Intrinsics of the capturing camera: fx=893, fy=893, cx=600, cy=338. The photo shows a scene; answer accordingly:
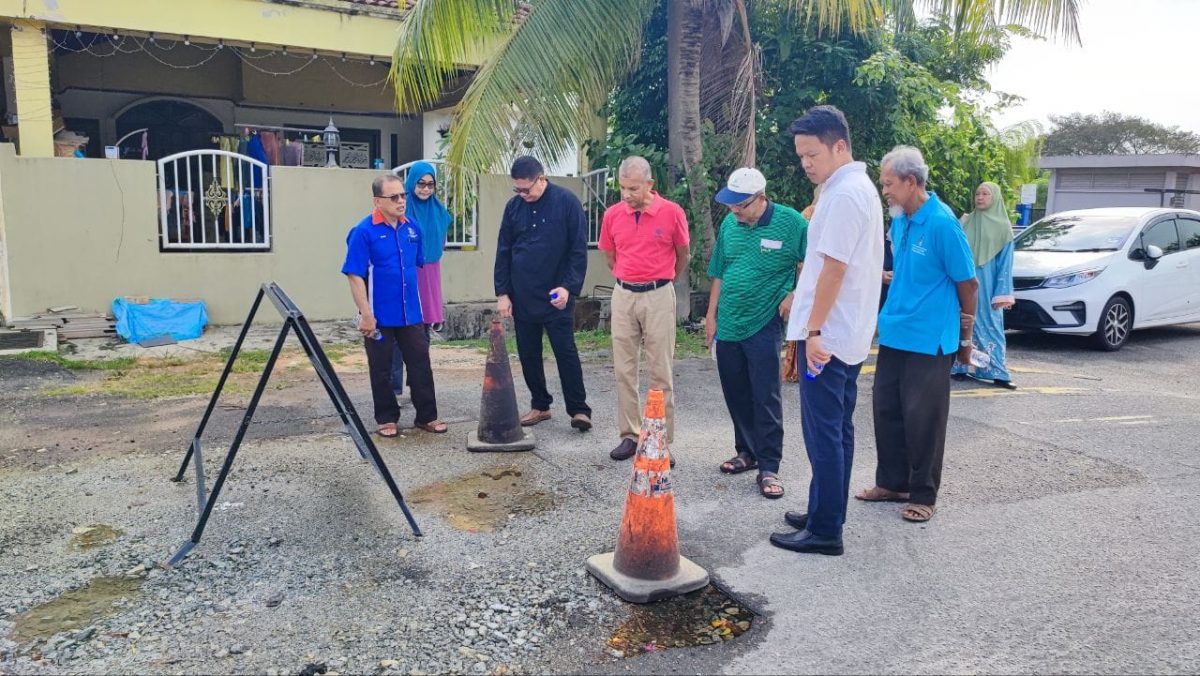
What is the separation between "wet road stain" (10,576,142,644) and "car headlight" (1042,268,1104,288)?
978 centimetres

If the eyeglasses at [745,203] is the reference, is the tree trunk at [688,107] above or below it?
above

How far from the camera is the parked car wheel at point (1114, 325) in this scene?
1034 cm

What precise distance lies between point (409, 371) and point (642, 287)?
72.9 inches

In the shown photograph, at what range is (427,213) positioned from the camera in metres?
7.02

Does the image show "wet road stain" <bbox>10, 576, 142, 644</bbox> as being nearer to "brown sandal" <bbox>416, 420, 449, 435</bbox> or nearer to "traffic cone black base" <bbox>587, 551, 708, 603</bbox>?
"traffic cone black base" <bbox>587, 551, 708, 603</bbox>

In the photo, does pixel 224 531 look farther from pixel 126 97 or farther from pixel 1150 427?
pixel 126 97

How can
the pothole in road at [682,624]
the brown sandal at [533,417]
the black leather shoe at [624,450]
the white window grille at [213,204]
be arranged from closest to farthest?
1. the pothole in road at [682,624]
2. the black leather shoe at [624,450]
3. the brown sandal at [533,417]
4. the white window grille at [213,204]

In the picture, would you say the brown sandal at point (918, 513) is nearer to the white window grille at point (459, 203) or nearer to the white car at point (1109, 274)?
the white window grille at point (459, 203)

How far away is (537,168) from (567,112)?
12.6ft

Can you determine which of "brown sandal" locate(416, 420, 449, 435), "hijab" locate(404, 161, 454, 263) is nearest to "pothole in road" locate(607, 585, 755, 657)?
"brown sandal" locate(416, 420, 449, 435)

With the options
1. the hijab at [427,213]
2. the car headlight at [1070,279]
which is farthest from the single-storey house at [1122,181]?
the hijab at [427,213]

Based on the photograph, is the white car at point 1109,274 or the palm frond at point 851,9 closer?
the palm frond at point 851,9

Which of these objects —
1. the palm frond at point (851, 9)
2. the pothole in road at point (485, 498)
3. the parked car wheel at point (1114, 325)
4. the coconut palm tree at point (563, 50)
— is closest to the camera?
the pothole in road at point (485, 498)

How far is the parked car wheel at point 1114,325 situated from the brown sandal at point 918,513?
6779mm
